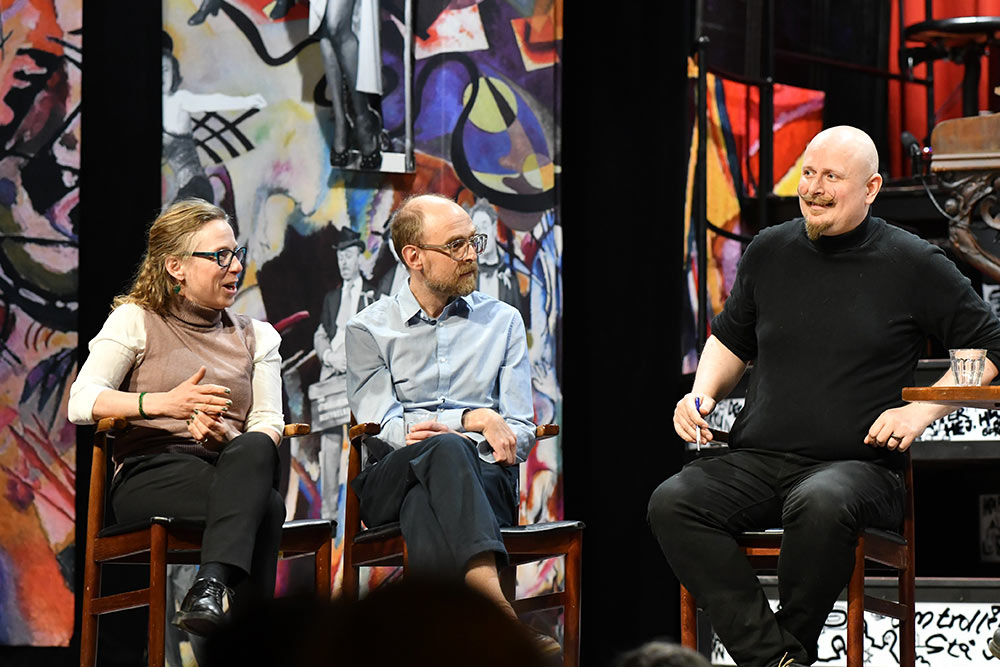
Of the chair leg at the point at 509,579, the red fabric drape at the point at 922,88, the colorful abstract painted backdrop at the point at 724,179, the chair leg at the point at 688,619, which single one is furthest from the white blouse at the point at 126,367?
the red fabric drape at the point at 922,88

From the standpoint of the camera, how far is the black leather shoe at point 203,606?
248cm

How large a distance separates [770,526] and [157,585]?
130 cm

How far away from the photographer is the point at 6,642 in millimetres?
3727

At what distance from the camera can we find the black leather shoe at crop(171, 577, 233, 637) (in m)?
2.48

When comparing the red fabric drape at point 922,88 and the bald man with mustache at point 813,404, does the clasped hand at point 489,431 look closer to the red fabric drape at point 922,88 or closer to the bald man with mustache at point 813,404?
the bald man with mustache at point 813,404

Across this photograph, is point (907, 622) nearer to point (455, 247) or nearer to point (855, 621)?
point (855, 621)

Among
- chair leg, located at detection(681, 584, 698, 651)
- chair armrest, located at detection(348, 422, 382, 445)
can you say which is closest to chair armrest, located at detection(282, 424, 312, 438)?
chair armrest, located at detection(348, 422, 382, 445)

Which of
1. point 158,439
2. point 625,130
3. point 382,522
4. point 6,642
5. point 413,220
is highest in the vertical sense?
point 625,130

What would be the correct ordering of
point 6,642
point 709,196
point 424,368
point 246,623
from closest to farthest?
point 246,623
point 424,368
point 6,642
point 709,196

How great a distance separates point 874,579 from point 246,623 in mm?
3437

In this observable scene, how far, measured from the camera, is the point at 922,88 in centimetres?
578

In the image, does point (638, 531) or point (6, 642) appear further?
point (638, 531)

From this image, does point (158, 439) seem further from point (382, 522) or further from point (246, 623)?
point (246, 623)

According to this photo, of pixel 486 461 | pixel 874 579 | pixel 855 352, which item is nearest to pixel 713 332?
pixel 855 352
